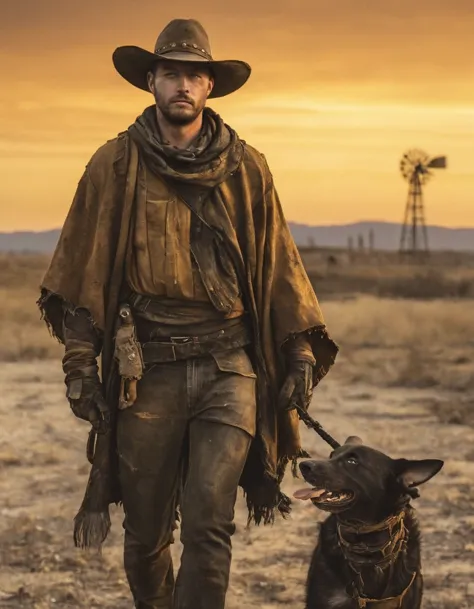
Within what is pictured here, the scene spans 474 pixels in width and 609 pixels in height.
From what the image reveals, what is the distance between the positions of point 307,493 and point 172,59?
1.86 m

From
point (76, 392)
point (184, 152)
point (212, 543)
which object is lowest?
point (212, 543)

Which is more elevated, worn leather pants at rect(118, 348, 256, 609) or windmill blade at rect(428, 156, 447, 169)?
windmill blade at rect(428, 156, 447, 169)

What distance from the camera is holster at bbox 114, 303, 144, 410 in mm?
6109

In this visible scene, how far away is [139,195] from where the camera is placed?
20.1 ft

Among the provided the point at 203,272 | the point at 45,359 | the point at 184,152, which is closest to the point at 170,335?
the point at 203,272

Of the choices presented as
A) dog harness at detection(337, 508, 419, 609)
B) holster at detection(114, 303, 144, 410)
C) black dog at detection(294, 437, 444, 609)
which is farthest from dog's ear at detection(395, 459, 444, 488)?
holster at detection(114, 303, 144, 410)

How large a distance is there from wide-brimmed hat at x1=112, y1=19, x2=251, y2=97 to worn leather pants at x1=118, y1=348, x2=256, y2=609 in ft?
3.66

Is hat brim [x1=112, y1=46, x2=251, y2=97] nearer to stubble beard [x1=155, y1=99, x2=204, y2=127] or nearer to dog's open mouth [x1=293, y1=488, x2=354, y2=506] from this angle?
stubble beard [x1=155, y1=99, x2=204, y2=127]

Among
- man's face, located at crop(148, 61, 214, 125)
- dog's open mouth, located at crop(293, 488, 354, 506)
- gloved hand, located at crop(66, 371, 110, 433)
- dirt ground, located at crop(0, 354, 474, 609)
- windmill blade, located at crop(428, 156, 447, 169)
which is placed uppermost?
windmill blade, located at crop(428, 156, 447, 169)

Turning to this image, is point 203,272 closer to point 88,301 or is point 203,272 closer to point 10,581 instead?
point 88,301

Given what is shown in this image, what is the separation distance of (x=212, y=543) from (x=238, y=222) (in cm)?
130

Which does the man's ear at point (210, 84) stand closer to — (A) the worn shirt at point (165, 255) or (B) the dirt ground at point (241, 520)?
(A) the worn shirt at point (165, 255)

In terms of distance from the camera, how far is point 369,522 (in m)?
6.48

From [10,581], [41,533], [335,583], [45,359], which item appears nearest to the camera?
[335,583]
